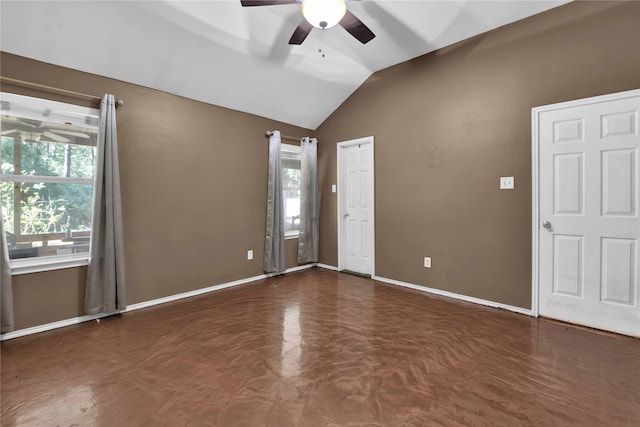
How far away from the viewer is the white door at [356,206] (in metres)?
4.26

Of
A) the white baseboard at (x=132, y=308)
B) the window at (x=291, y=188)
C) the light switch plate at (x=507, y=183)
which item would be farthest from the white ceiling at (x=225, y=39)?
the white baseboard at (x=132, y=308)

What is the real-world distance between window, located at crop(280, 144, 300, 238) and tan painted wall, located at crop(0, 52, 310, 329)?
49 centimetres

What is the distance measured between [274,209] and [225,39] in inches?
84.2

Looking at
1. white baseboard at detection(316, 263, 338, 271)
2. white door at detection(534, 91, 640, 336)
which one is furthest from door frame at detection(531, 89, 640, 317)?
white baseboard at detection(316, 263, 338, 271)

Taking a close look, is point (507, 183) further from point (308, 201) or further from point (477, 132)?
point (308, 201)

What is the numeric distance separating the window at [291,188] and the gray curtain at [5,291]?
9.78 feet

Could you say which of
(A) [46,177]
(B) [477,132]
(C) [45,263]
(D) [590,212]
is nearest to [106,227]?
(C) [45,263]

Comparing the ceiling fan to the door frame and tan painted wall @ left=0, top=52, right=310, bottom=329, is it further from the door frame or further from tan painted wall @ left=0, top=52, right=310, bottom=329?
the door frame

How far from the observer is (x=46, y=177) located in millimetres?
2643

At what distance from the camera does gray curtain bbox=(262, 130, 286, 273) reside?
420 centimetres

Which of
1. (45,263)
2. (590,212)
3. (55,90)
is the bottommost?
(45,263)

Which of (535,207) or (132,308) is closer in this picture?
(535,207)

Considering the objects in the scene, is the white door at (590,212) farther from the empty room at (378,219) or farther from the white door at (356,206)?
the white door at (356,206)

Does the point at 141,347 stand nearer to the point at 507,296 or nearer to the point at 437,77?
the point at 507,296
